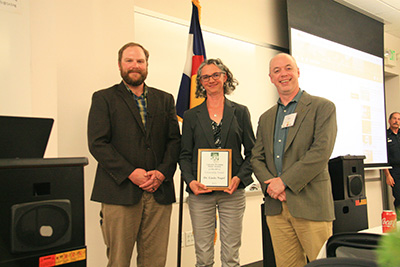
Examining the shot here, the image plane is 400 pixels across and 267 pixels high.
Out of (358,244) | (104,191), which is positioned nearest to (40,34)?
(104,191)

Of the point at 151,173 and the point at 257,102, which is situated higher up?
the point at 257,102

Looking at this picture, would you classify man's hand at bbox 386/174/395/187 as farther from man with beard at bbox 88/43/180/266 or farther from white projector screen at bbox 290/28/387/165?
man with beard at bbox 88/43/180/266

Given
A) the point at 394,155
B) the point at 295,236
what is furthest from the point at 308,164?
the point at 394,155

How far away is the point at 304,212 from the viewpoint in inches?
78.1

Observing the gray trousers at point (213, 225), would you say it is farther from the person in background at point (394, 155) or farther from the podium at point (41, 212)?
the person in background at point (394, 155)

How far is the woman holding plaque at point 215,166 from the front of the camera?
7.31ft

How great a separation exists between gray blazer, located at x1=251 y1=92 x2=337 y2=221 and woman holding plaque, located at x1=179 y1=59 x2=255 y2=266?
8.3 inches

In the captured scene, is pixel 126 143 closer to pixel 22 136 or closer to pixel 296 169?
pixel 22 136

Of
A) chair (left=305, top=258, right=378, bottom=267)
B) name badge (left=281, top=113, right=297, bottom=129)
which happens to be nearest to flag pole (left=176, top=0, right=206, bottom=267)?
name badge (left=281, top=113, right=297, bottom=129)

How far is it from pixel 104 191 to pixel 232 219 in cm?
83

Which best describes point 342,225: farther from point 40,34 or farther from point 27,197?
point 40,34

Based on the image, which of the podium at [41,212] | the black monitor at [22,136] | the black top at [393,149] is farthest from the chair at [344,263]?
the black top at [393,149]

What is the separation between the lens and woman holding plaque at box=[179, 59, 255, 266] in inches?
87.7

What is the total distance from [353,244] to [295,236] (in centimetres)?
109
